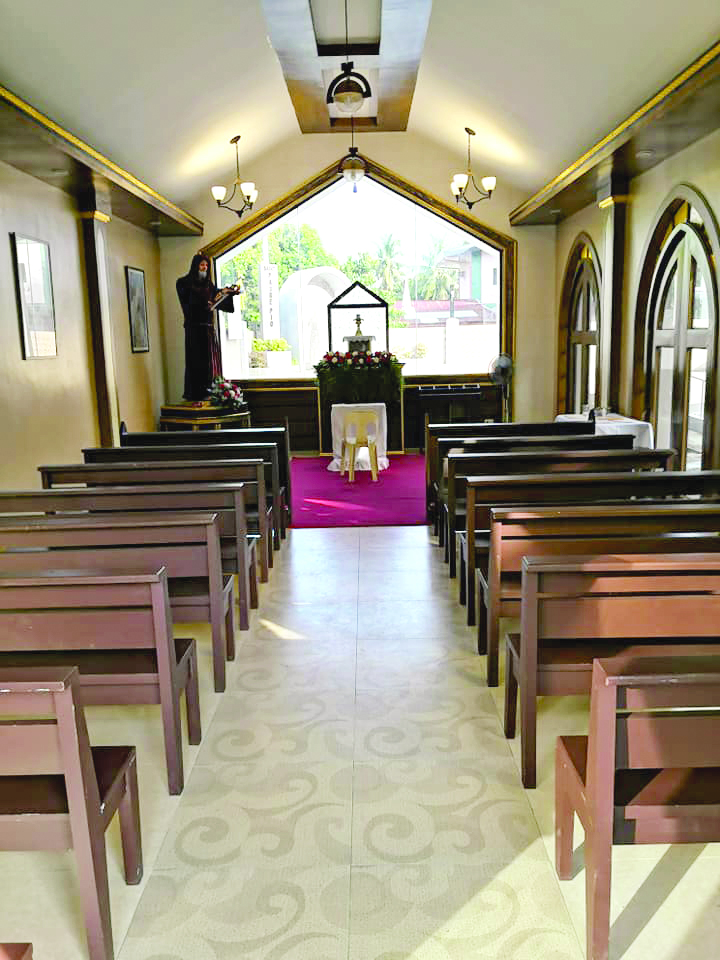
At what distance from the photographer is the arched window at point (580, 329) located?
8.84 metres

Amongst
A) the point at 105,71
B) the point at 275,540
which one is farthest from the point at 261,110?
the point at 275,540

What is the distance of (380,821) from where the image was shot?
2.40m

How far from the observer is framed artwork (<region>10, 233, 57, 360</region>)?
232 inches

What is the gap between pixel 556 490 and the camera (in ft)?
12.9

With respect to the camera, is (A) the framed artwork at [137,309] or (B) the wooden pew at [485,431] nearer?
(B) the wooden pew at [485,431]

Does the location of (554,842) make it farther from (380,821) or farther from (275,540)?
(275,540)

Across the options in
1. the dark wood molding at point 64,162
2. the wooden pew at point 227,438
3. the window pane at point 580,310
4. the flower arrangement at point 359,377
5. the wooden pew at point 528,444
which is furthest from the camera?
the window pane at point 580,310

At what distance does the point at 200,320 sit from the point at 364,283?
320 centimetres

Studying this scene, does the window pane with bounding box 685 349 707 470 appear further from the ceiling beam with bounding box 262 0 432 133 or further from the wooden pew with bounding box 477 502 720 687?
the ceiling beam with bounding box 262 0 432 133

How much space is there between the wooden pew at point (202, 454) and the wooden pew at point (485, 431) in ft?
4.01

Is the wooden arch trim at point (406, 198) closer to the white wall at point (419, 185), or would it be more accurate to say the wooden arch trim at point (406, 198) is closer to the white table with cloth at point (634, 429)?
the white wall at point (419, 185)

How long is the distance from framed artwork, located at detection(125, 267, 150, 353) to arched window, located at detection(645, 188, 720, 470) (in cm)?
536

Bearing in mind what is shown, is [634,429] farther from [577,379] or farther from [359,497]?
[577,379]

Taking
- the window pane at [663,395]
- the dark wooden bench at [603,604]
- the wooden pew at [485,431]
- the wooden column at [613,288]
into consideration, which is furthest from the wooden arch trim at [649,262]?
the dark wooden bench at [603,604]
